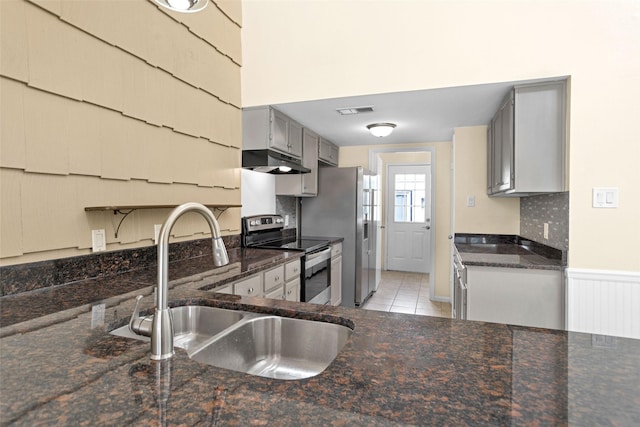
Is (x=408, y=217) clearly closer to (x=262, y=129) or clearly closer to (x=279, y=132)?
(x=279, y=132)

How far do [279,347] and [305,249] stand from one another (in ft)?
6.19

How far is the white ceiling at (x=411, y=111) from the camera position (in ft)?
8.79

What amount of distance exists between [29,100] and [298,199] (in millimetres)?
3190

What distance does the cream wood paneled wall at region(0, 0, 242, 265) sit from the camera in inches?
58.4

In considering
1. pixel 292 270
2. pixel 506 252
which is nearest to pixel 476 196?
pixel 506 252

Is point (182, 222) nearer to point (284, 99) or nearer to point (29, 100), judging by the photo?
point (29, 100)

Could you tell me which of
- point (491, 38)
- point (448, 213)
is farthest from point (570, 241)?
point (448, 213)

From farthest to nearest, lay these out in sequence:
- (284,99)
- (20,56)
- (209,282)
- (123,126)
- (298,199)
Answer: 1. (298,199)
2. (284,99)
3. (123,126)
4. (209,282)
5. (20,56)

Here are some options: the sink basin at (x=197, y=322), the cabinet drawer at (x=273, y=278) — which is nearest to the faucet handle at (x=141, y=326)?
the sink basin at (x=197, y=322)

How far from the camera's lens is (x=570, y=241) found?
7.27 ft

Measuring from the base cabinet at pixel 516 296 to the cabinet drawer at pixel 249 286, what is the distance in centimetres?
152

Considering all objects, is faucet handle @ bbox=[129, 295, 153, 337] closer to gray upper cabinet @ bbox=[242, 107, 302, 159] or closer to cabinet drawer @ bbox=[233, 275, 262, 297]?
cabinet drawer @ bbox=[233, 275, 262, 297]

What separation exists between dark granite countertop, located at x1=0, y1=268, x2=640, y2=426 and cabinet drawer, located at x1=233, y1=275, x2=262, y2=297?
109 centimetres

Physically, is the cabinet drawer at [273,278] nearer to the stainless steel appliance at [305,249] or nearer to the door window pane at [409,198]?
the stainless steel appliance at [305,249]
